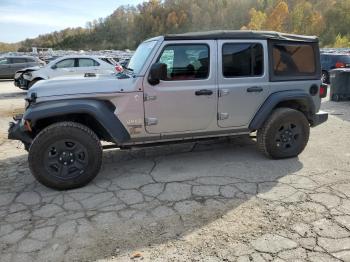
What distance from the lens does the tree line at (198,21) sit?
76625 millimetres

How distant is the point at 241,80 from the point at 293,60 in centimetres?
100

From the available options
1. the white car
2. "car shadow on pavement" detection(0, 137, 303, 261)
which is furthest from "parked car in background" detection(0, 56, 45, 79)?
→ "car shadow on pavement" detection(0, 137, 303, 261)

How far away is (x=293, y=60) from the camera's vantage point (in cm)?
543

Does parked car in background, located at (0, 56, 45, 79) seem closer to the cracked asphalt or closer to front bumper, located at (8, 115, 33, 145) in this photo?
the cracked asphalt

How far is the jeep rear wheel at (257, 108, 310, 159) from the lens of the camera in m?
5.30

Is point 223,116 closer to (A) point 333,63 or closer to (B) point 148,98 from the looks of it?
(B) point 148,98

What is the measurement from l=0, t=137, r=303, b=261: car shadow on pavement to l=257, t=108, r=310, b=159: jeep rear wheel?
18 cm

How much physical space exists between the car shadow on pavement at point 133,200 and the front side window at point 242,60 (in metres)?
1.36

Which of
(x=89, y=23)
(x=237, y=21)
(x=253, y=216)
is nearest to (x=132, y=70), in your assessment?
(x=253, y=216)

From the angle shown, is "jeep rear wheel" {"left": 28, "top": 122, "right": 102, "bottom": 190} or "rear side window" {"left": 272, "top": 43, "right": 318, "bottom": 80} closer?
"jeep rear wheel" {"left": 28, "top": 122, "right": 102, "bottom": 190}

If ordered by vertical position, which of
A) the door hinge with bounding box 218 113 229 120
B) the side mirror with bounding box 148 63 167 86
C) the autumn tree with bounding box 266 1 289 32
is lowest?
the door hinge with bounding box 218 113 229 120

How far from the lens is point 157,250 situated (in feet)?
10.4

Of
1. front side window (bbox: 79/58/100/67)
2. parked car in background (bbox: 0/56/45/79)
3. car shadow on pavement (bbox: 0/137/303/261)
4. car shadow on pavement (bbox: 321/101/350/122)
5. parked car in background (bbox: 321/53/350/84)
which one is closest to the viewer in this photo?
car shadow on pavement (bbox: 0/137/303/261)

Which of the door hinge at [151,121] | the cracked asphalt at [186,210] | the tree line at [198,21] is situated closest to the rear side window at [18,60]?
the cracked asphalt at [186,210]
